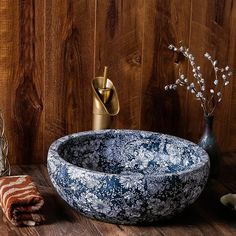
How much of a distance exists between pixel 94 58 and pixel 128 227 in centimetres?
53

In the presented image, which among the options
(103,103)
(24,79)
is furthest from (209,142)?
(24,79)

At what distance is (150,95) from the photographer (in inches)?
70.2

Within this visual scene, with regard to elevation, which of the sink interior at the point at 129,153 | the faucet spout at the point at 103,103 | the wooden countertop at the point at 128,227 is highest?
the faucet spout at the point at 103,103

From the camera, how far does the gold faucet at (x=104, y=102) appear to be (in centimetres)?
162

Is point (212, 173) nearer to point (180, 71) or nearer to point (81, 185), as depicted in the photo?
point (180, 71)

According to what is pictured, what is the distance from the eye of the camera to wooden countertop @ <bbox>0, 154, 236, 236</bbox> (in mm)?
1319

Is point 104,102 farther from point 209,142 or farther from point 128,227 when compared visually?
point 128,227

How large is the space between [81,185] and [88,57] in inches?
19.5

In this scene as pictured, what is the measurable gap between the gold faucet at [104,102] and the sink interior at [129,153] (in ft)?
0.28

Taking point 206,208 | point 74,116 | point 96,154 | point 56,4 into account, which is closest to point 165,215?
point 206,208

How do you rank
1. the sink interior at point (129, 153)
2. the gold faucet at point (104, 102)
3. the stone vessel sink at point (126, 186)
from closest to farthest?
the stone vessel sink at point (126, 186), the sink interior at point (129, 153), the gold faucet at point (104, 102)

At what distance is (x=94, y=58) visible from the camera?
1700mm

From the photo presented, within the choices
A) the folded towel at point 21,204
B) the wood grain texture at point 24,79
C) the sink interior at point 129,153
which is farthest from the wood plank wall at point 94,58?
the folded towel at point 21,204

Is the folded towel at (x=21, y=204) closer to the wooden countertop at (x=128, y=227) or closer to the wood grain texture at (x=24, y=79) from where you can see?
the wooden countertop at (x=128, y=227)
